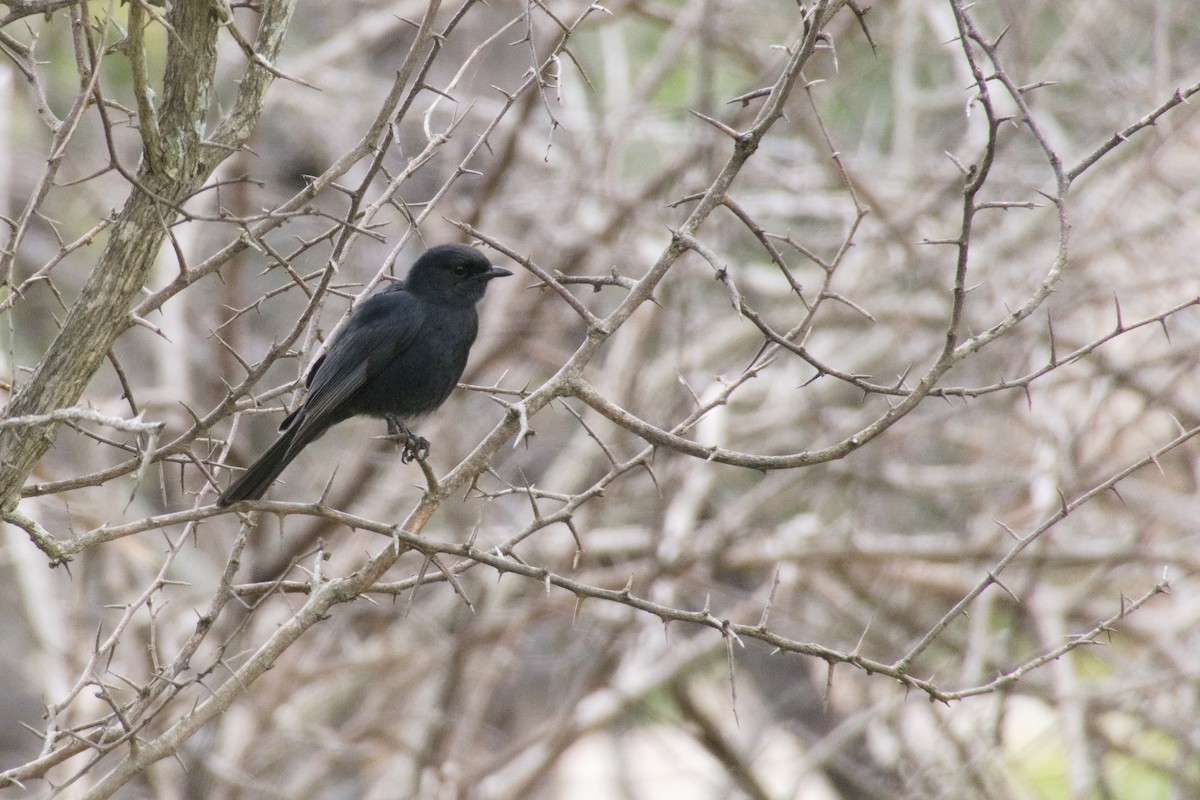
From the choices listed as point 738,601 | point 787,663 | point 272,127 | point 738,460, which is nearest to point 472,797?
point 738,601

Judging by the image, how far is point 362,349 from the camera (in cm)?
499

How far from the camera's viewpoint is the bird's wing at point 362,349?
472cm

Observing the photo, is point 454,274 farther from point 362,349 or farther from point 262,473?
point 262,473

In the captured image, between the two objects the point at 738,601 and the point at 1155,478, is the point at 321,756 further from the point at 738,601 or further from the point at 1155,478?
the point at 1155,478

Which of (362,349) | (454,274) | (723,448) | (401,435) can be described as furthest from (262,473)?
(723,448)

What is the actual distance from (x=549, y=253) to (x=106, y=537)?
17.9 ft

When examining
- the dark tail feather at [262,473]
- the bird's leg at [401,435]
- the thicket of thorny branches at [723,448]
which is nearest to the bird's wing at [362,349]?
the bird's leg at [401,435]

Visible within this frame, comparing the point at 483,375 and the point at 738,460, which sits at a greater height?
the point at 483,375

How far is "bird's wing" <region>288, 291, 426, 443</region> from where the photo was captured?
15.5ft

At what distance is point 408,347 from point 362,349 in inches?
7.0

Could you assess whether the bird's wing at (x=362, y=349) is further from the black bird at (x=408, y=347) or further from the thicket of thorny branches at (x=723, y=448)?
the thicket of thorny branches at (x=723, y=448)

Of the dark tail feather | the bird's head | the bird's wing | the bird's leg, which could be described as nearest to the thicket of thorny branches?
the bird's head

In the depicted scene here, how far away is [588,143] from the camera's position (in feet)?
29.1

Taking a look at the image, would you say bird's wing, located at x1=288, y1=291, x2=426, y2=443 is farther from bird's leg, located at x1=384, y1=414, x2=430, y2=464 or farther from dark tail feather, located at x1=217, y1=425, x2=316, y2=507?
dark tail feather, located at x1=217, y1=425, x2=316, y2=507
